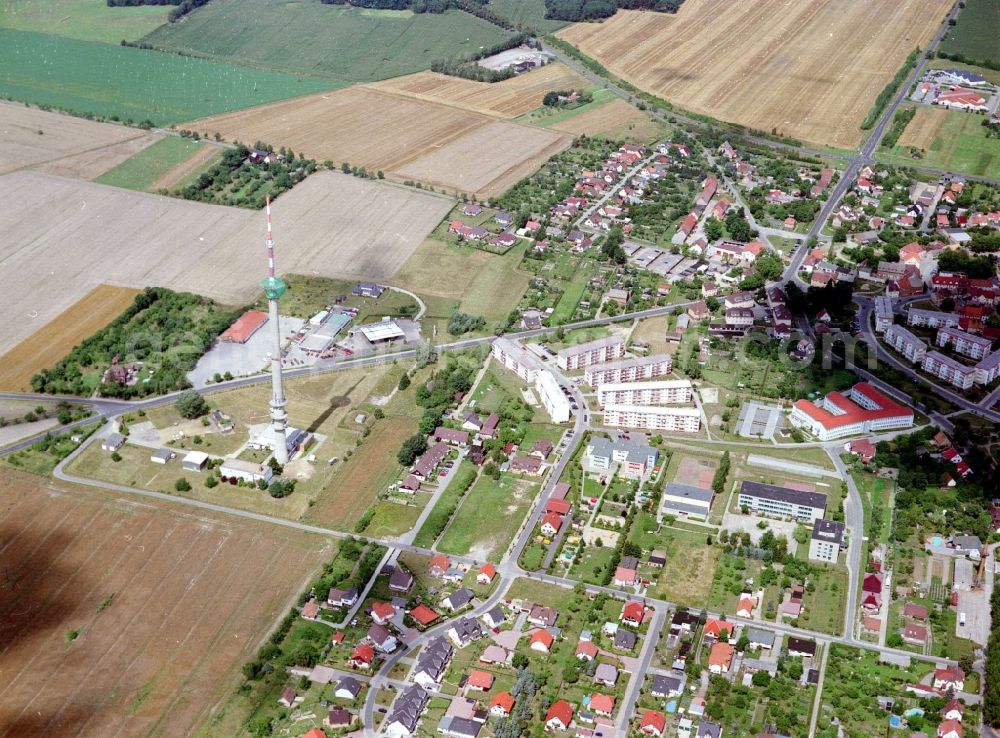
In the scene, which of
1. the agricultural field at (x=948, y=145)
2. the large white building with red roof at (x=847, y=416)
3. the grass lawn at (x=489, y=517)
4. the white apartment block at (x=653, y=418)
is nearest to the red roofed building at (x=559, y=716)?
the grass lawn at (x=489, y=517)

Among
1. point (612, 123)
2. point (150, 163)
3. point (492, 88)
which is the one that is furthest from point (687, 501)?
point (492, 88)

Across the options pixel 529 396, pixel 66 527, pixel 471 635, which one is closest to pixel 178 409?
pixel 66 527

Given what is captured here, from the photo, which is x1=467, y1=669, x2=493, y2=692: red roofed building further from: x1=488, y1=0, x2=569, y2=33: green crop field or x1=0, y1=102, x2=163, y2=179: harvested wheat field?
x1=488, y1=0, x2=569, y2=33: green crop field

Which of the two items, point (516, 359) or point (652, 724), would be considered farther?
point (516, 359)

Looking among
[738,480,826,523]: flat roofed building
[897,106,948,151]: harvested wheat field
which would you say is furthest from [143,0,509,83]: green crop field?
[738,480,826,523]: flat roofed building

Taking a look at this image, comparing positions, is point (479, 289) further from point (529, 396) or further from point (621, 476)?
point (621, 476)

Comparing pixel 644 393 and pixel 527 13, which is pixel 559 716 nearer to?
pixel 644 393

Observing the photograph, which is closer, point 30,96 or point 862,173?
point 862,173
